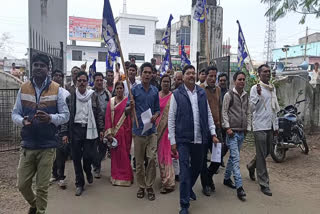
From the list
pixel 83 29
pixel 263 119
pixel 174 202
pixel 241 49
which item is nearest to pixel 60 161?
pixel 174 202

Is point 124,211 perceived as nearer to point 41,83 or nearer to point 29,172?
point 29,172

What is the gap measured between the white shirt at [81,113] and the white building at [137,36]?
133ft

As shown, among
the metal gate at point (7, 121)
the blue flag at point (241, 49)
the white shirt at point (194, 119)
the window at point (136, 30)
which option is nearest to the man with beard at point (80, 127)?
the white shirt at point (194, 119)

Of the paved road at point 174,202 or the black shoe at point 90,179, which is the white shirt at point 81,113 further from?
the paved road at point 174,202

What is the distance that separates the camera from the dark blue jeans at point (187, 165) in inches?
153

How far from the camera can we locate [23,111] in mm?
3506

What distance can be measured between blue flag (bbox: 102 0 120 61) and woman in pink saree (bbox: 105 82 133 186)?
60 cm

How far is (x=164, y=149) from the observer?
4953mm

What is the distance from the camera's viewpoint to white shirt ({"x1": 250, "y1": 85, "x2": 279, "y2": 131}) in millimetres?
4664

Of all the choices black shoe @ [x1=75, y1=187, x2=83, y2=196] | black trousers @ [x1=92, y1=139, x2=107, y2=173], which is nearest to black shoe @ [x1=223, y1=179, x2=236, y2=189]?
black trousers @ [x1=92, y1=139, x2=107, y2=173]

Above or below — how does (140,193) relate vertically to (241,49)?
below

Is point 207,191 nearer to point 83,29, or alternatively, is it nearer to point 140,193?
point 140,193

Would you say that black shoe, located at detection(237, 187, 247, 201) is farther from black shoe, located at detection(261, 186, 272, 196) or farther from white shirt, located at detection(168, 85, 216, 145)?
white shirt, located at detection(168, 85, 216, 145)

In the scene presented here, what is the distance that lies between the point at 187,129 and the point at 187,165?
47 centimetres
